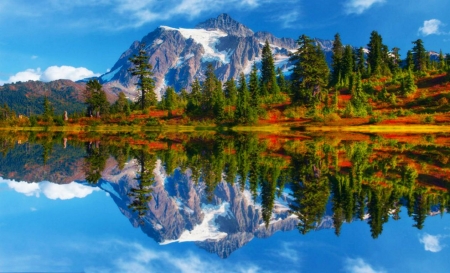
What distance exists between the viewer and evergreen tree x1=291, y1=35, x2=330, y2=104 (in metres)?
66.2

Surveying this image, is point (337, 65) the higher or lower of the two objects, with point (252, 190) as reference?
higher

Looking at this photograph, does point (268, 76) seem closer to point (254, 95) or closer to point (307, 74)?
point (254, 95)

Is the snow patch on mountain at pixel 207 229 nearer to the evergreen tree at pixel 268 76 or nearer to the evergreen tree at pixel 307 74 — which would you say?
the evergreen tree at pixel 307 74

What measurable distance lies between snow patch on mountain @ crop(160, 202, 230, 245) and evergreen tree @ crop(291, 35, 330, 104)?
54597 mm

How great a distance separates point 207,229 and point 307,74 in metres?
A: 58.7

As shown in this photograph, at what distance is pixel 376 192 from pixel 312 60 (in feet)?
193

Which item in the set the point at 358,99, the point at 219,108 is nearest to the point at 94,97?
the point at 219,108

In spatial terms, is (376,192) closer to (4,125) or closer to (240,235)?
(240,235)

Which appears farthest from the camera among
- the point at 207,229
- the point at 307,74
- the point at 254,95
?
the point at 254,95

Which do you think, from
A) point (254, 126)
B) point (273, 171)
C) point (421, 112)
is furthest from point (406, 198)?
point (421, 112)

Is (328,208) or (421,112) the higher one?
(421,112)

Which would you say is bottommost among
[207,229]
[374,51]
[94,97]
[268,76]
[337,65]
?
[207,229]

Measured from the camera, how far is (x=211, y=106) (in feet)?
240

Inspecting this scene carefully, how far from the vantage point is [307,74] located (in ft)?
219
